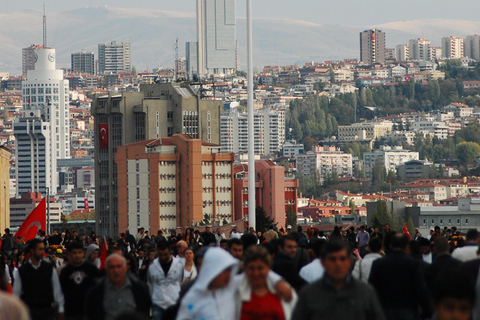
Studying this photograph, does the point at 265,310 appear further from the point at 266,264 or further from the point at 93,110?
the point at 93,110

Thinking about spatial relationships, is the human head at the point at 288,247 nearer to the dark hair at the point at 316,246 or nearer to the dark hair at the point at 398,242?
the dark hair at the point at 316,246

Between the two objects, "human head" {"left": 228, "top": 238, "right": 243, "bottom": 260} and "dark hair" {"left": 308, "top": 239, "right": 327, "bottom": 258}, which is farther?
"dark hair" {"left": 308, "top": 239, "right": 327, "bottom": 258}

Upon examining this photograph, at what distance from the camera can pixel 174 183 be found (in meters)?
106

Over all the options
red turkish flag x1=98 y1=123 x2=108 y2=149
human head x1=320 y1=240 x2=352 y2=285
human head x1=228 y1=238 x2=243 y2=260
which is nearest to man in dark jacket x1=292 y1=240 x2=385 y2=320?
human head x1=320 y1=240 x2=352 y2=285

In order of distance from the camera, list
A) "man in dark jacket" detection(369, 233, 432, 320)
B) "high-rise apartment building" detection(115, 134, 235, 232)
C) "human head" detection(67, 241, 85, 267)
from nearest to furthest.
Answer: "man in dark jacket" detection(369, 233, 432, 320)
"human head" detection(67, 241, 85, 267)
"high-rise apartment building" detection(115, 134, 235, 232)

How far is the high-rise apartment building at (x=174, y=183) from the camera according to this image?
10406 centimetres

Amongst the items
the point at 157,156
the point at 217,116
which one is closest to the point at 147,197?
the point at 157,156

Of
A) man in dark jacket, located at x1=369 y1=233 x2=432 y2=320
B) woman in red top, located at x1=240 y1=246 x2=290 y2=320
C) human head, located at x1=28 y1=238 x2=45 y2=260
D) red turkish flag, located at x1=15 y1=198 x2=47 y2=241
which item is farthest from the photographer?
red turkish flag, located at x1=15 y1=198 x2=47 y2=241

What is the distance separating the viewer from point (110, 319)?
399 inches

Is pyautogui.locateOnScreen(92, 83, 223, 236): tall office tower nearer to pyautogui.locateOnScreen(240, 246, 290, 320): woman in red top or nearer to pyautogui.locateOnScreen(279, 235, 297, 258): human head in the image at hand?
pyautogui.locateOnScreen(279, 235, 297, 258): human head

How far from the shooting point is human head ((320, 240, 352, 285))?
8.52m

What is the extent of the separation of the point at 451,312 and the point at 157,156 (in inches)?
3820

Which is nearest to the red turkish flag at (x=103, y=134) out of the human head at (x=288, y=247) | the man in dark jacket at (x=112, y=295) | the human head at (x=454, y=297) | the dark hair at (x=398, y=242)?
the human head at (x=288, y=247)

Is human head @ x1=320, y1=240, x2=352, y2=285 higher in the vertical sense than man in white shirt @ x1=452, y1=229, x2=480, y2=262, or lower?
higher
